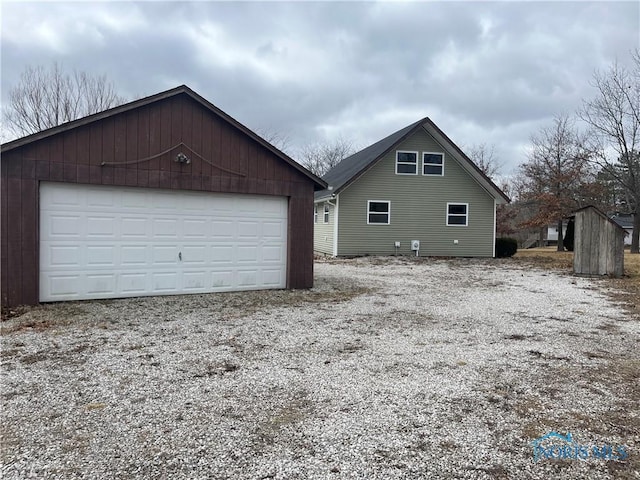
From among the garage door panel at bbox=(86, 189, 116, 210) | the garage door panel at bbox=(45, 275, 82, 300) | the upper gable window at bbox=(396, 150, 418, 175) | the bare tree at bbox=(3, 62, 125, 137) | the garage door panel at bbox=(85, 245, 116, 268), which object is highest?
the bare tree at bbox=(3, 62, 125, 137)

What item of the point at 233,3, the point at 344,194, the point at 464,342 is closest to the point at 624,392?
the point at 464,342

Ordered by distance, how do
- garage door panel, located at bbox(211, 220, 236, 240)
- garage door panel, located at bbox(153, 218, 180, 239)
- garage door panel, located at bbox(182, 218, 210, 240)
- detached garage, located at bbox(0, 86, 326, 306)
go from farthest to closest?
garage door panel, located at bbox(211, 220, 236, 240) < garage door panel, located at bbox(182, 218, 210, 240) < garage door panel, located at bbox(153, 218, 180, 239) < detached garage, located at bbox(0, 86, 326, 306)

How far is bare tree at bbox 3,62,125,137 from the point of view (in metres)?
21.5

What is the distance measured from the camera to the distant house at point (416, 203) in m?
18.1

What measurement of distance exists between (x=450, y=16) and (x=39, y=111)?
21341mm

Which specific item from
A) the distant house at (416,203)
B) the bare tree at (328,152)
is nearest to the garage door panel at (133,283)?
the distant house at (416,203)

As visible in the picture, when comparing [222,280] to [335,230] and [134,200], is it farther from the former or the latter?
[335,230]

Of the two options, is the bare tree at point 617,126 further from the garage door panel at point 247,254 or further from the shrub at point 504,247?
the garage door panel at point 247,254

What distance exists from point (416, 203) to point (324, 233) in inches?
178

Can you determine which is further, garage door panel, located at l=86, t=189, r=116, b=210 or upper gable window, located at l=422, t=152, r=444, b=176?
upper gable window, located at l=422, t=152, r=444, b=176

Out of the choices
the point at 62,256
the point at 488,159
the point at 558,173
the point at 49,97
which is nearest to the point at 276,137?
the point at 49,97

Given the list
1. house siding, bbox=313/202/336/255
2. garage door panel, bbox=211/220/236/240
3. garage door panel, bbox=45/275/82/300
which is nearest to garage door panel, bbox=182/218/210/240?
garage door panel, bbox=211/220/236/240

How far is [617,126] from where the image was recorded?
2211cm

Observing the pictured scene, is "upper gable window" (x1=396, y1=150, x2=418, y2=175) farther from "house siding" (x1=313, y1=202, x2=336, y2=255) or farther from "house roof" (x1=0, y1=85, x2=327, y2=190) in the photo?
"house roof" (x1=0, y1=85, x2=327, y2=190)
